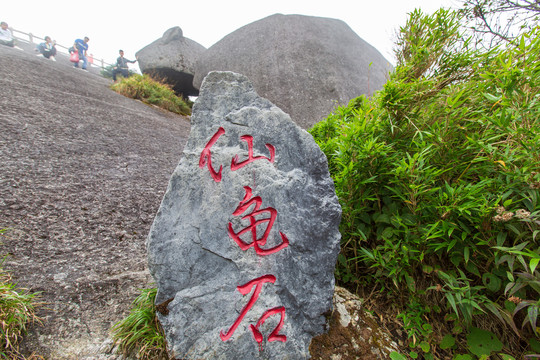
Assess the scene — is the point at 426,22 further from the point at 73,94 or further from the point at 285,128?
the point at 73,94

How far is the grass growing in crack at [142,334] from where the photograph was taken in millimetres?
1680

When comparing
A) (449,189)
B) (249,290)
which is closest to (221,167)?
(249,290)

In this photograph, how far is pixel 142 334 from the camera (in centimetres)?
174

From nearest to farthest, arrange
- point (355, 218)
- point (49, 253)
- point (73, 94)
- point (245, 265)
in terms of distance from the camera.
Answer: point (245, 265) → point (355, 218) → point (49, 253) → point (73, 94)

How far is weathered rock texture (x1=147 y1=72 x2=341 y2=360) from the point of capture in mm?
1621

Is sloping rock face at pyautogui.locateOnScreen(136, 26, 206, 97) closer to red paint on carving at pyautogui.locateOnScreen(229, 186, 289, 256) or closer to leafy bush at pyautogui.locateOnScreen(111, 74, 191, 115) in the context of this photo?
leafy bush at pyautogui.locateOnScreen(111, 74, 191, 115)

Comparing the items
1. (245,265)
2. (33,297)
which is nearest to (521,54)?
(245,265)

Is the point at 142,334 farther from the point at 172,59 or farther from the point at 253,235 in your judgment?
the point at 172,59

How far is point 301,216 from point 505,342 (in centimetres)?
147

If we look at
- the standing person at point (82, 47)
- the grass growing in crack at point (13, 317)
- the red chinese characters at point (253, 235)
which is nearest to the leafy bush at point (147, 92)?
the standing person at point (82, 47)

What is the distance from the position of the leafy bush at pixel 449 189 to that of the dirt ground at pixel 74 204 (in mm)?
1960

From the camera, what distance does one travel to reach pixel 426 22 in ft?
7.32

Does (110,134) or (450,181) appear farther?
(110,134)

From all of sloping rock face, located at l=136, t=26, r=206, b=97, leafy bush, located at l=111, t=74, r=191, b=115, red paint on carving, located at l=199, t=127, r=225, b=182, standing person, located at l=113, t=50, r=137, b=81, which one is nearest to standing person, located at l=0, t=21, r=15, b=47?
standing person, located at l=113, t=50, r=137, b=81
